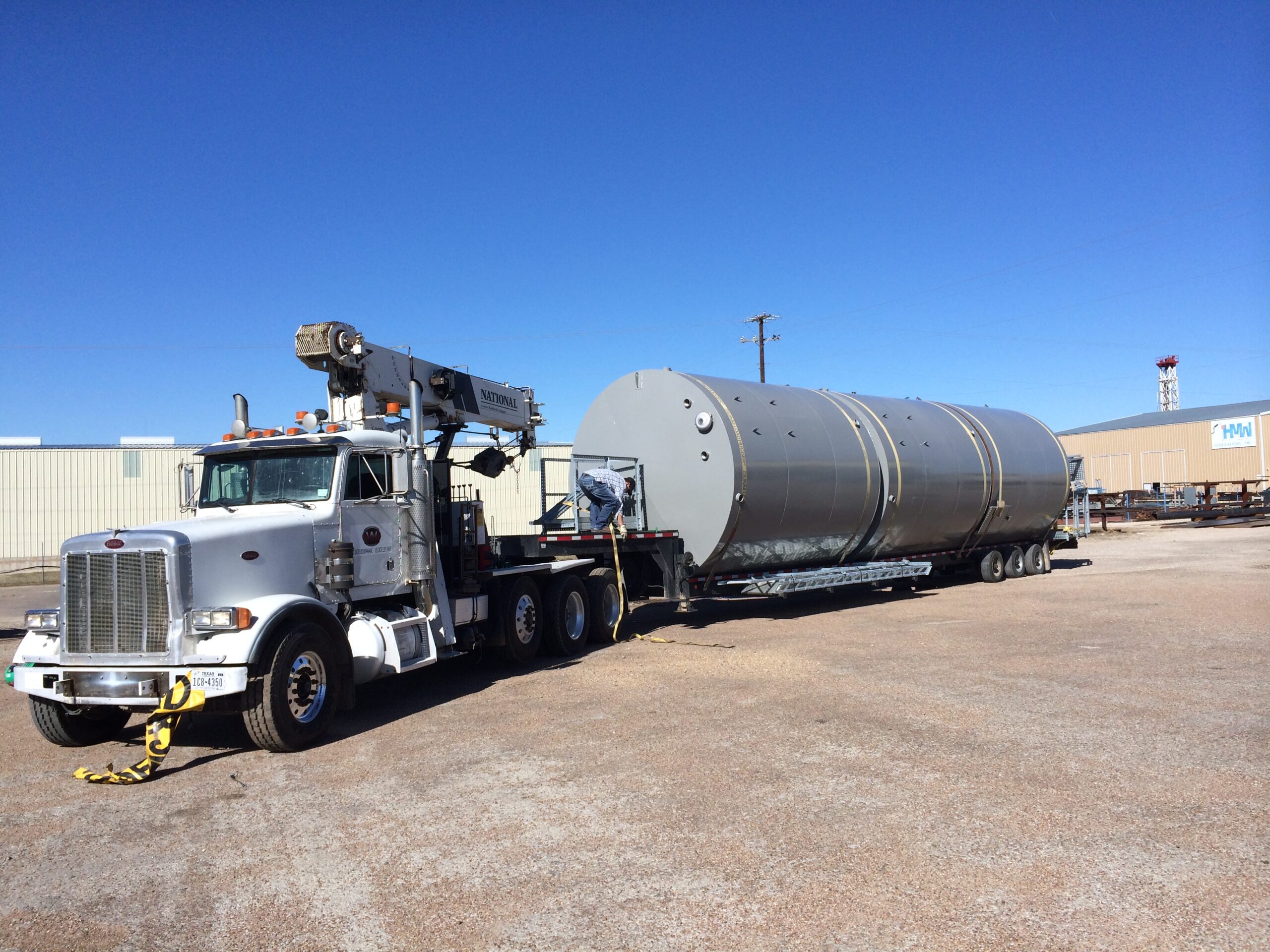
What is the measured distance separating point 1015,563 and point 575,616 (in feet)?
45.8

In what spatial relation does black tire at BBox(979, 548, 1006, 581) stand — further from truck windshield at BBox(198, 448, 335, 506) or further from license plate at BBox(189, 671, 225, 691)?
license plate at BBox(189, 671, 225, 691)

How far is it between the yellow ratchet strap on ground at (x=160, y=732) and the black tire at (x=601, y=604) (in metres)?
6.42

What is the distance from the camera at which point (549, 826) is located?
5.73 m

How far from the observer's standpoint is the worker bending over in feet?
47.0

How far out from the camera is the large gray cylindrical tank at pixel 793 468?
1459 centimetres

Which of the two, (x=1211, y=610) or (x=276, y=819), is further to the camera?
(x=1211, y=610)

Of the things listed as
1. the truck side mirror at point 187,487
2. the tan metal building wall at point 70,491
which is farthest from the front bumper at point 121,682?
the tan metal building wall at point 70,491

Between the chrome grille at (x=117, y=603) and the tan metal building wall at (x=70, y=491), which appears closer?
the chrome grille at (x=117, y=603)

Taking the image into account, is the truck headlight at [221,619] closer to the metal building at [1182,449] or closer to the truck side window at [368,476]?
the truck side window at [368,476]

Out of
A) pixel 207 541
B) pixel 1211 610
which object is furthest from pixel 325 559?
pixel 1211 610

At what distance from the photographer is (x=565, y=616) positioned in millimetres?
12406

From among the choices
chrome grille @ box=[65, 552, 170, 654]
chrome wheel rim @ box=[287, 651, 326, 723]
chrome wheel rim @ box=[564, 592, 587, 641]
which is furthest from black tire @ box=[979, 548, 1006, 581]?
chrome grille @ box=[65, 552, 170, 654]

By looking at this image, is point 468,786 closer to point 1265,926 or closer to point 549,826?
point 549,826

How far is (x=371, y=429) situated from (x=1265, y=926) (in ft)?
27.0
